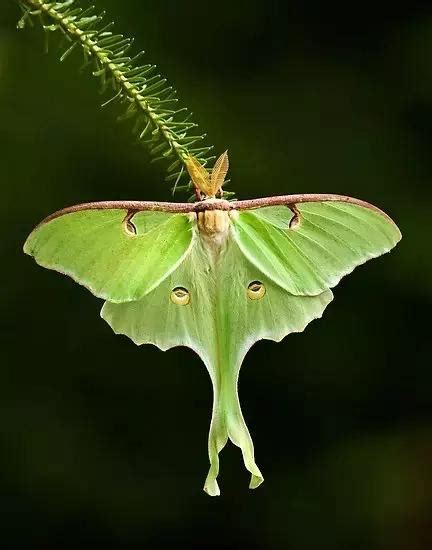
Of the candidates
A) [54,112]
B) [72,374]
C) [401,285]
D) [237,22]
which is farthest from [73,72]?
[401,285]

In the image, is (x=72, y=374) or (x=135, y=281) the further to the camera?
(x=72, y=374)

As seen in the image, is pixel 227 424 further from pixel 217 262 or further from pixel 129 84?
pixel 129 84

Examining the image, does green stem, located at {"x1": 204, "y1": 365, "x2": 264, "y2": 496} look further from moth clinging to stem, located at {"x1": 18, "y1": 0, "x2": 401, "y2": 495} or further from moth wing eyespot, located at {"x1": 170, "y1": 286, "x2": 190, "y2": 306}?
moth wing eyespot, located at {"x1": 170, "y1": 286, "x2": 190, "y2": 306}

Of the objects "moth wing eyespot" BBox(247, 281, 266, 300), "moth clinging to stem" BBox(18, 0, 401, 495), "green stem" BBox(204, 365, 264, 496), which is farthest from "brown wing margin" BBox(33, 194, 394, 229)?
"green stem" BBox(204, 365, 264, 496)

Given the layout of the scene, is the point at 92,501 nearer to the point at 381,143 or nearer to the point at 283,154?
the point at 283,154

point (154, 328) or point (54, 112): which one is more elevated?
point (54, 112)

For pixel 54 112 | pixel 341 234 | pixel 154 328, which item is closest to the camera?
pixel 341 234

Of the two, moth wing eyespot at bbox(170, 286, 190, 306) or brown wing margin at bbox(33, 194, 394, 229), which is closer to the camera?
brown wing margin at bbox(33, 194, 394, 229)

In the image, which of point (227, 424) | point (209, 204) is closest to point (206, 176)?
point (209, 204)
